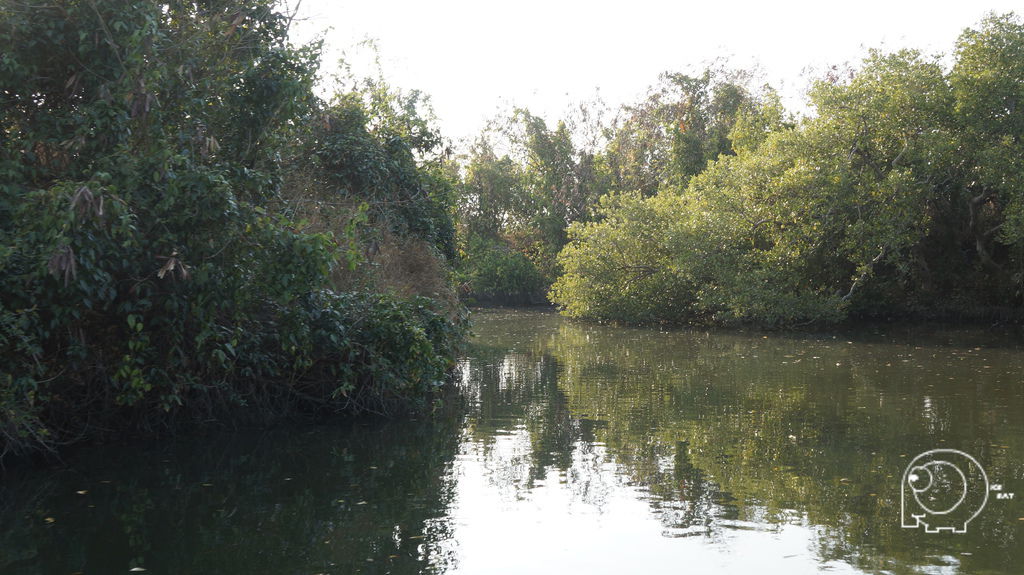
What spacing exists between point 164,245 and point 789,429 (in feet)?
27.0

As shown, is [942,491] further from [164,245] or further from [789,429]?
[164,245]

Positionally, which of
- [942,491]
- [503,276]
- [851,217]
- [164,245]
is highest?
[851,217]

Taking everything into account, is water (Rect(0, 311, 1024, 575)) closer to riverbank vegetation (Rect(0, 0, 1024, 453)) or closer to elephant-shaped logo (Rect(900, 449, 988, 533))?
elephant-shaped logo (Rect(900, 449, 988, 533))

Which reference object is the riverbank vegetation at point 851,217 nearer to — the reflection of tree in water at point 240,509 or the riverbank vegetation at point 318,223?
the riverbank vegetation at point 318,223

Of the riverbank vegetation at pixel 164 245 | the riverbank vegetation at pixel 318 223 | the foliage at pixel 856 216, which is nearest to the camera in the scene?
the riverbank vegetation at pixel 164 245

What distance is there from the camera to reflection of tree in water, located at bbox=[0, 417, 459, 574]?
6652 millimetres

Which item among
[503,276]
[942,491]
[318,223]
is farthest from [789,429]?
[503,276]

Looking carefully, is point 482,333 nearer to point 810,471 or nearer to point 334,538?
point 810,471

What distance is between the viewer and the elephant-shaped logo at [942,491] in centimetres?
755

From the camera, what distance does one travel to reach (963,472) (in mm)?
9289

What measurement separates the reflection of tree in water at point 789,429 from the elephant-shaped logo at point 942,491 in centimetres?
17

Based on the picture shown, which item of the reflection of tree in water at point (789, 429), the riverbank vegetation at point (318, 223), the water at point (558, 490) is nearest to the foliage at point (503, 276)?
the riverbank vegetation at point (318, 223)

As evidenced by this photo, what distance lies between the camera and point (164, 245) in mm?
9695

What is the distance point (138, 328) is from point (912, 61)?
84.2 feet
